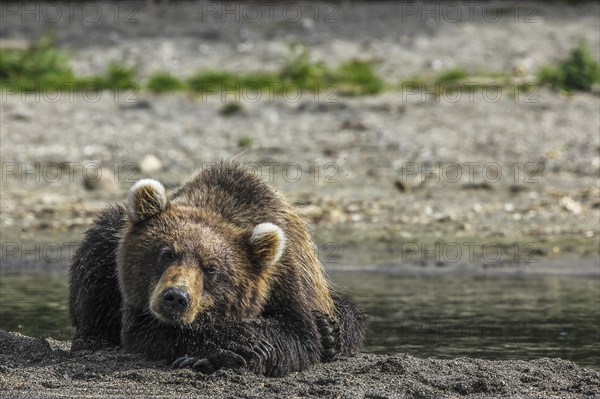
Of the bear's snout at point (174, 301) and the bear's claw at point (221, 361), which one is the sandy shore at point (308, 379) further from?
the bear's snout at point (174, 301)

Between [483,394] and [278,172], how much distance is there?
9098mm

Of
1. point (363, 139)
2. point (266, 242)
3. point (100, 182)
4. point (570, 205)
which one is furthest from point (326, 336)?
point (363, 139)

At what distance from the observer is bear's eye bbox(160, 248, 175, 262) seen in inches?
324

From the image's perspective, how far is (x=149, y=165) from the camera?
→ 1684 centimetres

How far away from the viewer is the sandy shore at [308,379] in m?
7.65

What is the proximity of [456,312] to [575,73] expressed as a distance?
8.13 metres

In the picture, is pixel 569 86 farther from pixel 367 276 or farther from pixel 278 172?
pixel 367 276

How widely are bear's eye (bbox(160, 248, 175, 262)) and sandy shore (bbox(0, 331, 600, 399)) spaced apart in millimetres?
654

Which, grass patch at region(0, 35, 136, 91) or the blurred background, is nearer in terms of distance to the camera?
A: the blurred background

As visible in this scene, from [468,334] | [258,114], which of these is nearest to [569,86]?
[258,114]

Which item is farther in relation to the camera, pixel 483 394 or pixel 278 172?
pixel 278 172

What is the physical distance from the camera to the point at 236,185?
9047mm

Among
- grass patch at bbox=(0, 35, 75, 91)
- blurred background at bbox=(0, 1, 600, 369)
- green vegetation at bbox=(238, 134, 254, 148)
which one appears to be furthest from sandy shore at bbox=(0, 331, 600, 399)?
grass patch at bbox=(0, 35, 75, 91)

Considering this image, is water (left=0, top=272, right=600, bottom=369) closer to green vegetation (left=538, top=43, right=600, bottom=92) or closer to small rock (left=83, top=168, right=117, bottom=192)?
small rock (left=83, top=168, right=117, bottom=192)
